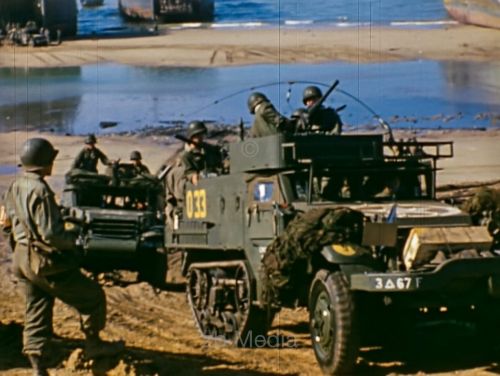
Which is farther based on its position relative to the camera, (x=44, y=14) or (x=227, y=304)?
(x=44, y=14)

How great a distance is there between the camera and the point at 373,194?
1166 cm

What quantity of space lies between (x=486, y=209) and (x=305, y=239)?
155 cm

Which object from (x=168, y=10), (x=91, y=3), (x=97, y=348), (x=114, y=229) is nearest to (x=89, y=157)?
(x=114, y=229)

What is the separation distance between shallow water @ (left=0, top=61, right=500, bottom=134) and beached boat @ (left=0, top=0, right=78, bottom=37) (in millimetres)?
582

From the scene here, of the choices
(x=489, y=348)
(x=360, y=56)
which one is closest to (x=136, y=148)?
(x=360, y=56)

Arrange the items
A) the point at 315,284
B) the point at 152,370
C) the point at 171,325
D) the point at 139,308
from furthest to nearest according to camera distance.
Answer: the point at 139,308 < the point at 171,325 < the point at 315,284 < the point at 152,370

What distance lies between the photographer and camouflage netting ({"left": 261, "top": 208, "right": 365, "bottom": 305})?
398 inches

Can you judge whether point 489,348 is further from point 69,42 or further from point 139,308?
point 69,42

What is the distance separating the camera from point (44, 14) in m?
18.1

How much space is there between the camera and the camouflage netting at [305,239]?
10.1 meters

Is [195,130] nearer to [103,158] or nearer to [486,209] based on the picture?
[103,158]

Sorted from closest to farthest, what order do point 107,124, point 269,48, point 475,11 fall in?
1. point 475,11
2. point 269,48
3. point 107,124

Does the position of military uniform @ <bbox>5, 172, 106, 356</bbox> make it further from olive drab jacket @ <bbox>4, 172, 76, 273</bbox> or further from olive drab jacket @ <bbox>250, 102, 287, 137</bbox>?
olive drab jacket @ <bbox>250, 102, 287, 137</bbox>

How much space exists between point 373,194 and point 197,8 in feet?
22.9
